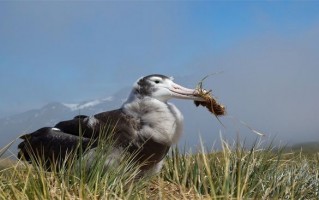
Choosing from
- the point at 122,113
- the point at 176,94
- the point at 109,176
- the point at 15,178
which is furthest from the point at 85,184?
the point at 176,94

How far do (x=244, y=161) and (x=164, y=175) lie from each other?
108 centimetres

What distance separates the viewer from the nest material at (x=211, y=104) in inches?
318

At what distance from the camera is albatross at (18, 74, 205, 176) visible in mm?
7562

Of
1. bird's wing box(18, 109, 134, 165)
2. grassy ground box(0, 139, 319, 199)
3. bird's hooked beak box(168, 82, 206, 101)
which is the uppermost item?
bird's hooked beak box(168, 82, 206, 101)

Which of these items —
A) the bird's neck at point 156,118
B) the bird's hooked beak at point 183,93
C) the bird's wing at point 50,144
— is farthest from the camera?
the bird's hooked beak at point 183,93

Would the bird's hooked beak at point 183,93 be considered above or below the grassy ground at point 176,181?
above

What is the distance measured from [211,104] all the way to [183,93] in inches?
16.0

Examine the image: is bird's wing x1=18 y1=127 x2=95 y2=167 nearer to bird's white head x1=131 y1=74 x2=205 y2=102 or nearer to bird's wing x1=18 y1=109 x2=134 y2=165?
bird's wing x1=18 y1=109 x2=134 y2=165

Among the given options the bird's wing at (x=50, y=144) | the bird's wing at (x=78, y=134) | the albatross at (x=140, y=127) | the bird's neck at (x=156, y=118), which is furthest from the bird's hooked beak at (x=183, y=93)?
the bird's wing at (x=50, y=144)

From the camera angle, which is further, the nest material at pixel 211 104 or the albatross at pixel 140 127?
the nest material at pixel 211 104

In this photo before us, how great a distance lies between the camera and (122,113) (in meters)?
7.75

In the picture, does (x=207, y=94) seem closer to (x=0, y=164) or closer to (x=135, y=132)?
(x=135, y=132)

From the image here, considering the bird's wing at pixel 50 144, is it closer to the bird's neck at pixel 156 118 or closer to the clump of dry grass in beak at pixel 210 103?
the bird's neck at pixel 156 118

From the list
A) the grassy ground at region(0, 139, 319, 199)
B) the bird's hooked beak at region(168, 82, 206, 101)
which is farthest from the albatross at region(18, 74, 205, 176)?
the grassy ground at region(0, 139, 319, 199)
